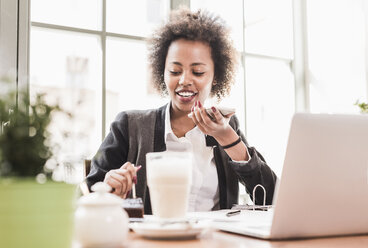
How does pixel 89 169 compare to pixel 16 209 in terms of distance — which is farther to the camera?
pixel 89 169

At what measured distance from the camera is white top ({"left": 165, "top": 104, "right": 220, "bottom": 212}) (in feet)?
5.57

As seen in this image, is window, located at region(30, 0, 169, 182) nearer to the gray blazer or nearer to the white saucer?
the gray blazer

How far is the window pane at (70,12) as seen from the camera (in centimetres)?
287

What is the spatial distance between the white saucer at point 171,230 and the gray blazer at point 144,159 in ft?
2.75

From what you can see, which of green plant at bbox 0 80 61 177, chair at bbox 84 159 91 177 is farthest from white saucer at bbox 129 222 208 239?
chair at bbox 84 159 91 177

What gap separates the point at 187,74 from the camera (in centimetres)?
186

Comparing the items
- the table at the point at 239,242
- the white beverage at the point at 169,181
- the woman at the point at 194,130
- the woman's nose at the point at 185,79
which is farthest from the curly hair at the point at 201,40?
the table at the point at 239,242

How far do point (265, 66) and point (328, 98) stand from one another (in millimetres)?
593

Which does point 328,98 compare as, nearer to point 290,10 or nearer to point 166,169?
point 290,10

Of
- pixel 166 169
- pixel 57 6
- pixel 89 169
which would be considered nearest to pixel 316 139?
pixel 166 169

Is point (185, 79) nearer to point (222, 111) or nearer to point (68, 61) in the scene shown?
point (222, 111)

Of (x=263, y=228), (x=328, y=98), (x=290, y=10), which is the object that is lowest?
(x=263, y=228)

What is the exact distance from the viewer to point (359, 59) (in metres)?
3.62

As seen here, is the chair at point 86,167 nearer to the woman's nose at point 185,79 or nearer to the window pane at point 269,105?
the woman's nose at point 185,79
